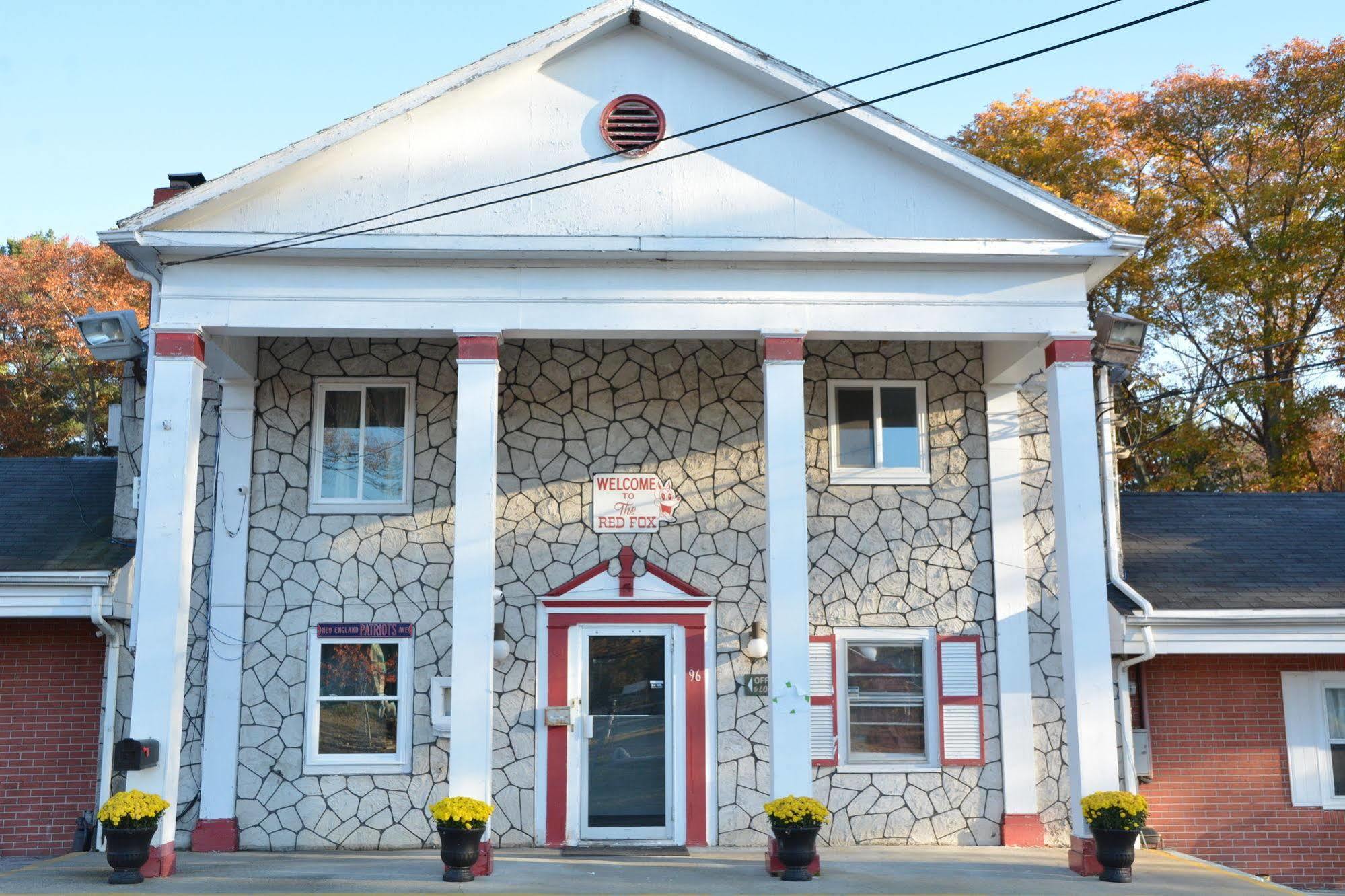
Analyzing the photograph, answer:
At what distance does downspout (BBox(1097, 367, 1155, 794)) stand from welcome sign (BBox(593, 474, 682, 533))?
456 cm

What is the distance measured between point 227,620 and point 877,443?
274 inches

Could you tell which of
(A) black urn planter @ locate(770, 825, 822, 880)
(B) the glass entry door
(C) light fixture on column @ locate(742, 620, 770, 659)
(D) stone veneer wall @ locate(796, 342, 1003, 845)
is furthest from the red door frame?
(A) black urn planter @ locate(770, 825, 822, 880)

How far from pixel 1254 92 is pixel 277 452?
66.7 feet

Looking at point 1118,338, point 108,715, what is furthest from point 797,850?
point 108,715

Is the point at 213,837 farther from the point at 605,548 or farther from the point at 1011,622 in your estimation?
the point at 1011,622

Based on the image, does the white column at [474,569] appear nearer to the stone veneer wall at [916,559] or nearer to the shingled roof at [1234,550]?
the stone veneer wall at [916,559]

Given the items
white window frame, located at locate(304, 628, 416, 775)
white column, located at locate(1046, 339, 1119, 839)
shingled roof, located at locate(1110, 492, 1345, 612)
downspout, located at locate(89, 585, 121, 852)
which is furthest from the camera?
shingled roof, located at locate(1110, 492, 1345, 612)

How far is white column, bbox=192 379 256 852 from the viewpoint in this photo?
12.0m

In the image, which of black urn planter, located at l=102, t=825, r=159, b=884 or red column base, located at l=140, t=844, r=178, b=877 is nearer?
black urn planter, located at l=102, t=825, r=159, b=884

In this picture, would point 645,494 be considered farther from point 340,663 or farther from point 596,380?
point 340,663

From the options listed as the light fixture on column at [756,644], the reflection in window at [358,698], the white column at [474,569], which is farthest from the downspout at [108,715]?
the light fixture on column at [756,644]

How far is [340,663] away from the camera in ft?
40.8

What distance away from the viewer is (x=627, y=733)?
12.4 meters

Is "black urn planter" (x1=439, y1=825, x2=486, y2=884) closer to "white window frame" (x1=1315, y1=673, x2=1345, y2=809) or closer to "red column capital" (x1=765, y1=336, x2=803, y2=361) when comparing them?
"red column capital" (x1=765, y1=336, x2=803, y2=361)
